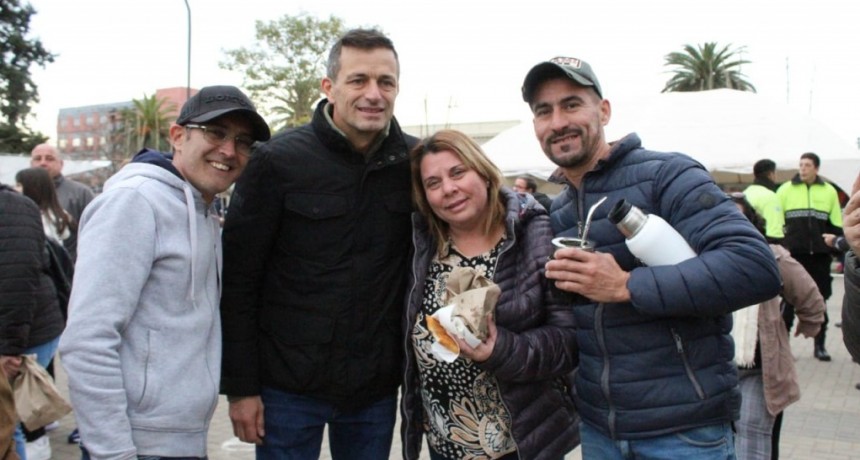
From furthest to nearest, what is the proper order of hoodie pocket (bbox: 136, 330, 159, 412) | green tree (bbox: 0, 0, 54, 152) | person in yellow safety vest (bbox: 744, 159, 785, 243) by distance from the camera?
green tree (bbox: 0, 0, 54, 152) → person in yellow safety vest (bbox: 744, 159, 785, 243) → hoodie pocket (bbox: 136, 330, 159, 412)

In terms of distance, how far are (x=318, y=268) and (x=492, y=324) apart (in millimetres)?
757

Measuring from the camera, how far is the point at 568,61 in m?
2.54

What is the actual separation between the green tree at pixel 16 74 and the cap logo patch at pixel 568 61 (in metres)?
35.1

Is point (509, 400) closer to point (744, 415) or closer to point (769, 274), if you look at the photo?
point (769, 274)

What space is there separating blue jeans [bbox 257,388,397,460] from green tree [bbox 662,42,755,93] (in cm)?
4397

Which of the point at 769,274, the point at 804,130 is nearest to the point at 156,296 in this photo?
the point at 769,274

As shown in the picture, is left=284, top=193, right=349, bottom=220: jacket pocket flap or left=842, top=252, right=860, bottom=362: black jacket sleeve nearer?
left=842, top=252, right=860, bottom=362: black jacket sleeve

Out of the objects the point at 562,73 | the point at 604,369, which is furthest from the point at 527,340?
the point at 562,73

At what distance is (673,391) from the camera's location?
2268 mm

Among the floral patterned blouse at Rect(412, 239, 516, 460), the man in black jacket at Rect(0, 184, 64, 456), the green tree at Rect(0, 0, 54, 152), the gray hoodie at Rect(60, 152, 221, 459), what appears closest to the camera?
the gray hoodie at Rect(60, 152, 221, 459)

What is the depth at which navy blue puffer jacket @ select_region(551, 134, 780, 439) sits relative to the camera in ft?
6.93

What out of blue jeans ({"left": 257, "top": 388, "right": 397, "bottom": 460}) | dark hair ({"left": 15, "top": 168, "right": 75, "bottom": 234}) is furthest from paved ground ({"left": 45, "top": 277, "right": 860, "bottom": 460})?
blue jeans ({"left": 257, "top": 388, "right": 397, "bottom": 460})

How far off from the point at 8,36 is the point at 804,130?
108 feet

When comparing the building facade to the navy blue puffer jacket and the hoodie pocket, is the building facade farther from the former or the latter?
the navy blue puffer jacket
